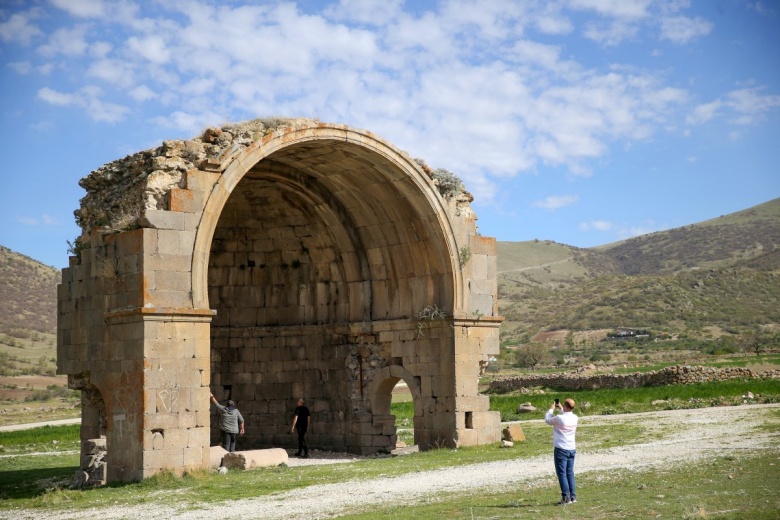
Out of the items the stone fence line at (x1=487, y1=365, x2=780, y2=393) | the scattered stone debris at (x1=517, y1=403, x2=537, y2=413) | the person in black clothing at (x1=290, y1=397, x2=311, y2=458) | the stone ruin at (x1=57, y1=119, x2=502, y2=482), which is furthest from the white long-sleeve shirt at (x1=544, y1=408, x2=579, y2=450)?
the stone fence line at (x1=487, y1=365, x2=780, y2=393)

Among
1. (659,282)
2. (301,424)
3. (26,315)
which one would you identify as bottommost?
(301,424)

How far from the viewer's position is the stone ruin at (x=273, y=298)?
15.5m

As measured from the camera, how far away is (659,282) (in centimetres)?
6425

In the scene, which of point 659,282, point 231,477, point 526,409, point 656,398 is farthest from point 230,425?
point 659,282

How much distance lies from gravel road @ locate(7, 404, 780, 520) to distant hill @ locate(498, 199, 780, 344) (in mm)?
38415

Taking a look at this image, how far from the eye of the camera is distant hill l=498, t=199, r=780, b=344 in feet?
191

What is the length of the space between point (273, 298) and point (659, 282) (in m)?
46.2

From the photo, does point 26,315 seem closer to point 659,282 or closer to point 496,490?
point 659,282

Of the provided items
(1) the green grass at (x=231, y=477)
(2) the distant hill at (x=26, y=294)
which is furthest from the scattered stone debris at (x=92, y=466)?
(2) the distant hill at (x=26, y=294)

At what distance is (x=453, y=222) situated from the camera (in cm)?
1958

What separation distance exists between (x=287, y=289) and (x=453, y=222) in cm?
485

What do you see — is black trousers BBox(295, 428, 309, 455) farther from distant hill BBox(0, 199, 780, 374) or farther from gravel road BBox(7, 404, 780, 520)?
distant hill BBox(0, 199, 780, 374)

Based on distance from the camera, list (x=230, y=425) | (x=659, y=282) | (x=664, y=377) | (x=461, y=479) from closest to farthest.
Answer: (x=461, y=479) < (x=230, y=425) < (x=664, y=377) < (x=659, y=282)

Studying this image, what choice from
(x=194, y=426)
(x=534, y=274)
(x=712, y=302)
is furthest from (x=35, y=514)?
(x=534, y=274)
